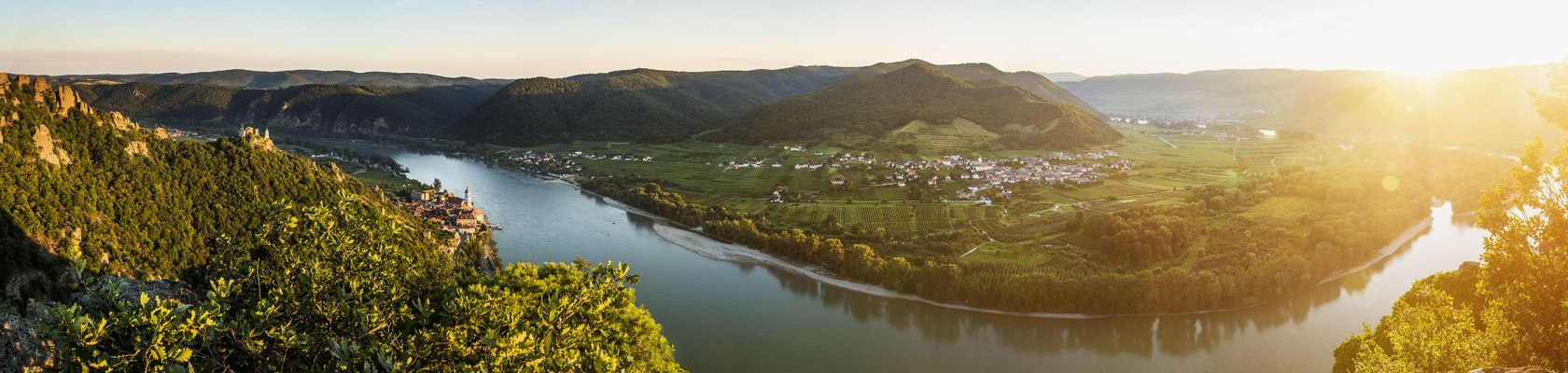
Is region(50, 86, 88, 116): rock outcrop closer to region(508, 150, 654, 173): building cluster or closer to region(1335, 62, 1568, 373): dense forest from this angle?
region(1335, 62, 1568, 373): dense forest

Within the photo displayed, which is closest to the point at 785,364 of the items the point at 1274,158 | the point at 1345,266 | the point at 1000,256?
the point at 1000,256

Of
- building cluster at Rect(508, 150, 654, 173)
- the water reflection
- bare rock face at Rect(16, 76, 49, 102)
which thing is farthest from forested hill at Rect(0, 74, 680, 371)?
building cluster at Rect(508, 150, 654, 173)

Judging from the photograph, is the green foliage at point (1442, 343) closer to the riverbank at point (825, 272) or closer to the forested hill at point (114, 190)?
the forested hill at point (114, 190)

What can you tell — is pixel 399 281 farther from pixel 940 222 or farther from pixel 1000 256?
pixel 940 222

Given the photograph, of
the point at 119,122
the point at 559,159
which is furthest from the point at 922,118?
the point at 119,122

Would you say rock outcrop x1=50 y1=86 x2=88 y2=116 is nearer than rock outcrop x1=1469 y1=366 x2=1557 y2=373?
No

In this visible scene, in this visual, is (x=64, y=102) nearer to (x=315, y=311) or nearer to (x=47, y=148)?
(x=47, y=148)
